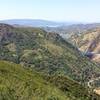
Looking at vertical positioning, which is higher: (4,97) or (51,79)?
(4,97)

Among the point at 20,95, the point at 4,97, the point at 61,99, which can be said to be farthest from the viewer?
the point at 61,99

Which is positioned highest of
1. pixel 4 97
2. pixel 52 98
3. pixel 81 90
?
pixel 4 97

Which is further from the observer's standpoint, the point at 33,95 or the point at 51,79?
the point at 51,79

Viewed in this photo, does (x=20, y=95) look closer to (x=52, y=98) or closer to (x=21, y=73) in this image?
(x=52, y=98)

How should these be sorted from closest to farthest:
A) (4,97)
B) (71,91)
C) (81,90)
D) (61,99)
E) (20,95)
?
(4,97) → (20,95) → (61,99) → (71,91) → (81,90)

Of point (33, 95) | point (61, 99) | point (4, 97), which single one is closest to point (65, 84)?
point (61, 99)

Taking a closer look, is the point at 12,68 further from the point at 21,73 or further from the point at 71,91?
the point at 71,91
